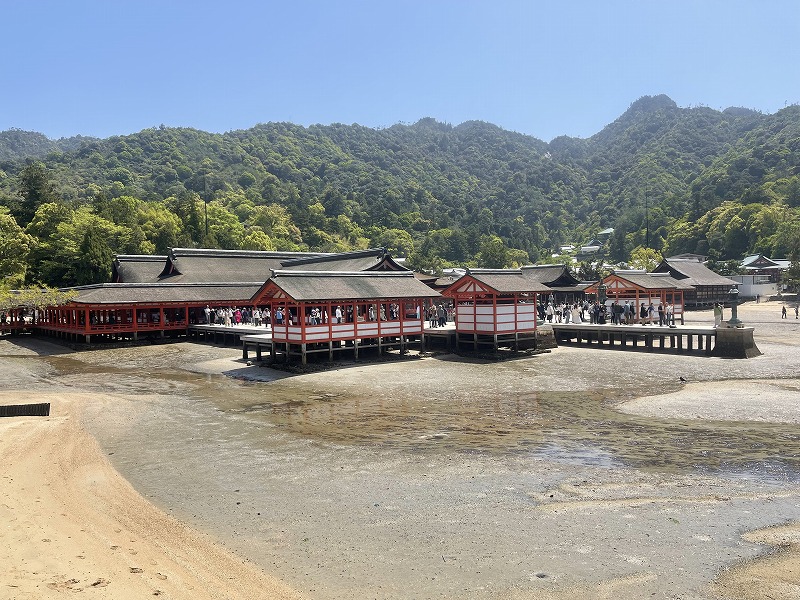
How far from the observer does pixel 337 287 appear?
27.4 metres

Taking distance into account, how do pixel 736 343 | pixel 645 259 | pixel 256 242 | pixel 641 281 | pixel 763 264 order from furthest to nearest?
pixel 256 242
pixel 645 259
pixel 763 264
pixel 641 281
pixel 736 343

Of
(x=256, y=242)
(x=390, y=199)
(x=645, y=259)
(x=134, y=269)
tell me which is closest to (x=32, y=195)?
(x=134, y=269)

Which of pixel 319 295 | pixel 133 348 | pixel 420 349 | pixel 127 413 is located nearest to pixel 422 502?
pixel 127 413

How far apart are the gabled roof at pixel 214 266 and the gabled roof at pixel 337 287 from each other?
17.7 meters

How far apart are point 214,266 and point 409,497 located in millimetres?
40099

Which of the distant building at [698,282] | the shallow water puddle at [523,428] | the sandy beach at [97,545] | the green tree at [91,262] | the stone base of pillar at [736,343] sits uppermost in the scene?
the green tree at [91,262]

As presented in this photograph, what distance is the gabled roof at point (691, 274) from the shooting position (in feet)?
181

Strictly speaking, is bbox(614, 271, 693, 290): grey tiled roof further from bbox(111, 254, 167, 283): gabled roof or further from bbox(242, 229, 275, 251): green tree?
bbox(242, 229, 275, 251): green tree

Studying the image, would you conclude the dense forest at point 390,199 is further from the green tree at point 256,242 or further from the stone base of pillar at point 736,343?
the stone base of pillar at point 736,343

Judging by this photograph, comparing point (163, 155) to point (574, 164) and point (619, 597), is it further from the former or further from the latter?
point (619, 597)

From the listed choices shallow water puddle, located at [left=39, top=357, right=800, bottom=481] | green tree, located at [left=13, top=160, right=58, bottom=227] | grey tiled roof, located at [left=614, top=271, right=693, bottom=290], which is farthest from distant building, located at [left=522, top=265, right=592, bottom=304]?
green tree, located at [left=13, top=160, right=58, bottom=227]

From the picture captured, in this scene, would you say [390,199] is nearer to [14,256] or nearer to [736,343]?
[14,256]

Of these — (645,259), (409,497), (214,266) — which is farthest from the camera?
(645,259)

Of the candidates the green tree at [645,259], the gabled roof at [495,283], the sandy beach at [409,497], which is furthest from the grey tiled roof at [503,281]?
the green tree at [645,259]
